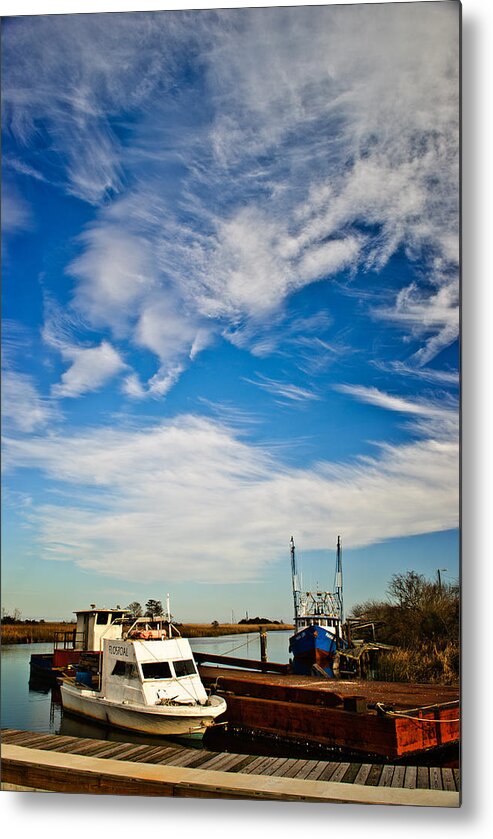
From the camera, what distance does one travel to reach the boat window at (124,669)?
5.41 meters

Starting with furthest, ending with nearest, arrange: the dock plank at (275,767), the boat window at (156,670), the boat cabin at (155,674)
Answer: the boat window at (156,670) → the boat cabin at (155,674) → the dock plank at (275,767)

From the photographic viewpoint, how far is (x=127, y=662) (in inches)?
215

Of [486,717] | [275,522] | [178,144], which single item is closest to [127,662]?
[275,522]

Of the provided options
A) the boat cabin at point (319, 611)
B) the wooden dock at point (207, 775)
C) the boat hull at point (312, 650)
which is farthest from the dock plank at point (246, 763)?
the boat hull at point (312, 650)

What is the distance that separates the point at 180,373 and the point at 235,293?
0.60 m

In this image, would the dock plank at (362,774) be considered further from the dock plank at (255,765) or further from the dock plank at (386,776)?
the dock plank at (255,765)

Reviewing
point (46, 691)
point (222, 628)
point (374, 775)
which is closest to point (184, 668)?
point (222, 628)

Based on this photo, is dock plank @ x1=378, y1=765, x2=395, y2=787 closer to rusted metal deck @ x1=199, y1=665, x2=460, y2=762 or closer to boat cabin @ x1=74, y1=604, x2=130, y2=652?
rusted metal deck @ x1=199, y1=665, x2=460, y2=762

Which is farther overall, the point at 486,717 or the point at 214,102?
the point at 214,102

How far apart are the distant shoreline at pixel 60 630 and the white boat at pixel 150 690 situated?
175mm

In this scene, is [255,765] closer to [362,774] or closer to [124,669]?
[362,774]

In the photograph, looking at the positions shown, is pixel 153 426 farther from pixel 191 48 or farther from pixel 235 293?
pixel 191 48

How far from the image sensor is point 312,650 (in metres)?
5.67

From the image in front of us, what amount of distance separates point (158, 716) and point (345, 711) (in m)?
1.22
